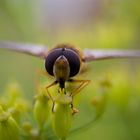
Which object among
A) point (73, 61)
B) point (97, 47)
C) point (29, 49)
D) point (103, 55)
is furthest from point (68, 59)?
point (97, 47)

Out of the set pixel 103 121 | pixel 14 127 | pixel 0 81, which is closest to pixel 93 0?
pixel 0 81

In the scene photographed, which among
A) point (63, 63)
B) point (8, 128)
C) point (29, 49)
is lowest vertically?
point (8, 128)

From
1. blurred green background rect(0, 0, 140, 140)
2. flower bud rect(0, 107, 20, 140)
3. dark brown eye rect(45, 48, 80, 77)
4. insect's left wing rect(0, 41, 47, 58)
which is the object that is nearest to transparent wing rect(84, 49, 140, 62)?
blurred green background rect(0, 0, 140, 140)

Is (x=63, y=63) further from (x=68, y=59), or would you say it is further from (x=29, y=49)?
(x=29, y=49)

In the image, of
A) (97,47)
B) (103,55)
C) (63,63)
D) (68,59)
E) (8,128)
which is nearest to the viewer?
(8,128)

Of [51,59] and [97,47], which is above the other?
[97,47]

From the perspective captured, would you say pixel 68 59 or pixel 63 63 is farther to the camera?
pixel 68 59

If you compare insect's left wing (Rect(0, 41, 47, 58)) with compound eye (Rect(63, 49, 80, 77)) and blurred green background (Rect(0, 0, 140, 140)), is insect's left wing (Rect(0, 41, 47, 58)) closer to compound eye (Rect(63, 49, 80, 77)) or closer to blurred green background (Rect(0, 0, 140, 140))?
blurred green background (Rect(0, 0, 140, 140))

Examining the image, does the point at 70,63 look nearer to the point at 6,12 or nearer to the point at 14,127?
the point at 14,127
